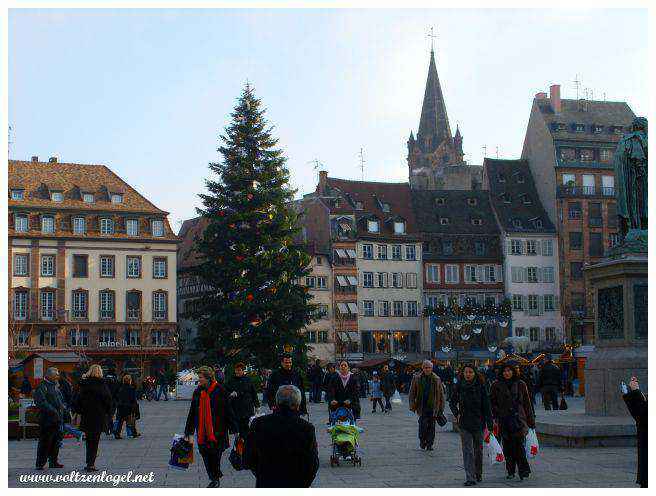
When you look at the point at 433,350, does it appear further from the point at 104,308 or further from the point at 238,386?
the point at 238,386

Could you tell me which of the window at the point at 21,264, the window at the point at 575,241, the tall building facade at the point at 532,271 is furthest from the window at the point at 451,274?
the window at the point at 21,264

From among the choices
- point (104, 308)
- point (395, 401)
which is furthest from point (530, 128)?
point (395, 401)

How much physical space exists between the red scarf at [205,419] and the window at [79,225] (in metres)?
63.5

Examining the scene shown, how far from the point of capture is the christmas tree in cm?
5006

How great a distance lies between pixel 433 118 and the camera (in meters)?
132

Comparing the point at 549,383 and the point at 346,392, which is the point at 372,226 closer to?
the point at 549,383

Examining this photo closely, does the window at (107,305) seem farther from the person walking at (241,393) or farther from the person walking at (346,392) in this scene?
the person walking at (241,393)

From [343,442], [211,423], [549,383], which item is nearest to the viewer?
[211,423]

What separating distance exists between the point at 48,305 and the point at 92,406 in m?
60.4

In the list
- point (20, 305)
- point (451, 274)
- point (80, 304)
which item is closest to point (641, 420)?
point (20, 305)

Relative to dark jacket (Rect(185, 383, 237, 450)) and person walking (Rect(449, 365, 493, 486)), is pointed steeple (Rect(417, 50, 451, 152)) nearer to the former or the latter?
person walking (Rect(449, 365, 493, 486))

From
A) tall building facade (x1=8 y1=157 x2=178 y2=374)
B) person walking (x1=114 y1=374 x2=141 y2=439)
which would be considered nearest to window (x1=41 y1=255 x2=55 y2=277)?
tall building facade (x1=8 y1=157 x2=178 y2=374)

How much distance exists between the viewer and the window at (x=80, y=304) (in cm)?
7531
